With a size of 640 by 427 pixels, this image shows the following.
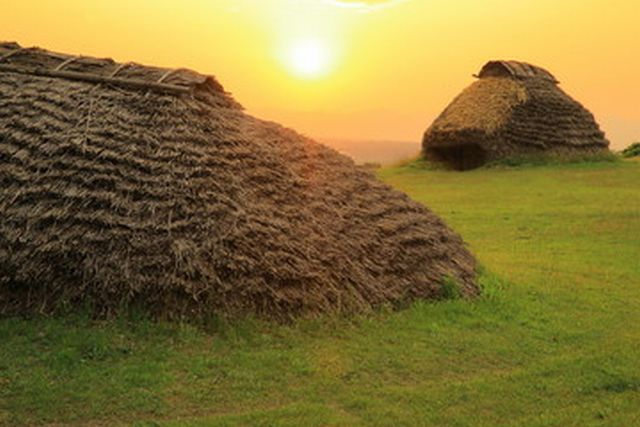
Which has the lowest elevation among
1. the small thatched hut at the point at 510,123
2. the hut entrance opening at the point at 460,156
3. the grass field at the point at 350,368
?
the grass field at the point at 350,368

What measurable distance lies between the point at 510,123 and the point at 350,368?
28.3 m

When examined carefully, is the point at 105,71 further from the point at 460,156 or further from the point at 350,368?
the point at 460,156

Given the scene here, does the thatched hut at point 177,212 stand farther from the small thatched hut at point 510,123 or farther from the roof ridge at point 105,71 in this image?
the small thatched hut at point 510,123

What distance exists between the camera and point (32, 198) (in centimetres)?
906

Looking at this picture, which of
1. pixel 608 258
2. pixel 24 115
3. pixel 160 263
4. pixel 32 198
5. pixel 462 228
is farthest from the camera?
pixel 462 228

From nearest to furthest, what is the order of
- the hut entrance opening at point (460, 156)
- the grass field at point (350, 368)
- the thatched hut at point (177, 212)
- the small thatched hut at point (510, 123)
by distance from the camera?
the grass field at point (350, 368) < the thatched hut at point (177, 212) < the small thatched hut at point (510, 123) < the hut entrance opening at point (460, 156)

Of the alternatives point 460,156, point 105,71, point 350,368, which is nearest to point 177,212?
point 350,368

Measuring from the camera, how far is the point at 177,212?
8.83m

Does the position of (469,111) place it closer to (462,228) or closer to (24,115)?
(462,228)

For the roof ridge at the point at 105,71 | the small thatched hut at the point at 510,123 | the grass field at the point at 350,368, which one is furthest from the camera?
the small thatched hut at the point at 510,123

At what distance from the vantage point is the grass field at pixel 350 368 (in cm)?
682

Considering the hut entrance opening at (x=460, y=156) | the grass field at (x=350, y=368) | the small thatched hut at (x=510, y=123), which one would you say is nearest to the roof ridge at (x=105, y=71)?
the grass field at (x=350, y=368)

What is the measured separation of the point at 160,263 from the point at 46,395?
192cm

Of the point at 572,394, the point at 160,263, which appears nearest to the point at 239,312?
the point at 160,263
